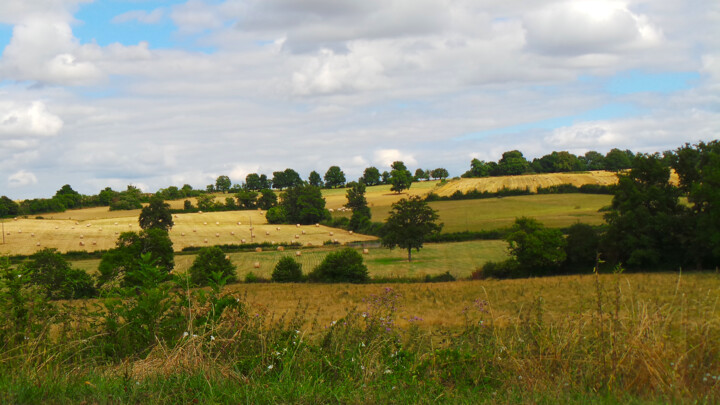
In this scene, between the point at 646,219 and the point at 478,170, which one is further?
the point at 478,170

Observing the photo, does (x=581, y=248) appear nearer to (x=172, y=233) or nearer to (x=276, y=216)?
(x=172, y=233)

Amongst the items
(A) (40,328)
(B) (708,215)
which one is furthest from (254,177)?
(A) (40,328)

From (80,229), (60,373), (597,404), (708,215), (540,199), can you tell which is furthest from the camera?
(540,199)

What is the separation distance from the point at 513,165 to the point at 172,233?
3045 inches

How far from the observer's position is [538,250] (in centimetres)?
4584

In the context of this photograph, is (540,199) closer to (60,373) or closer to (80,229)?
(80,229)

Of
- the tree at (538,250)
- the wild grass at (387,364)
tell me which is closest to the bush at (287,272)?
the tree at (538,250)

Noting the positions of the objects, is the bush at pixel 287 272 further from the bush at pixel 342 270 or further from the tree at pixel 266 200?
the tree at pixel 266 200

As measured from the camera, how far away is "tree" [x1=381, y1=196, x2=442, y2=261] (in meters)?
56.3

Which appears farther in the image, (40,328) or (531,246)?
(531,246)

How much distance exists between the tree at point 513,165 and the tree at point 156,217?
244 feet

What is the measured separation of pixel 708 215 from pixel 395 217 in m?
29.4

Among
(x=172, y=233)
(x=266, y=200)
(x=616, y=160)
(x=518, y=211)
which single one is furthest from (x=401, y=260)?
(x=616, y=160)

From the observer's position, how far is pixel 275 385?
470 cm
